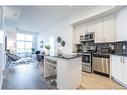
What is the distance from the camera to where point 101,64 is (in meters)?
4.71

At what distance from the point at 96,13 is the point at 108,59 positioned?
1.77 m

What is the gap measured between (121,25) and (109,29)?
0.64 m

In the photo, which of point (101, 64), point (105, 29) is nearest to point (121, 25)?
point (105, 29)

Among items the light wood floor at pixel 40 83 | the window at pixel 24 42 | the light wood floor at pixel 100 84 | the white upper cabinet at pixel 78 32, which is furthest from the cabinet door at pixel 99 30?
the window at pixel 24 42

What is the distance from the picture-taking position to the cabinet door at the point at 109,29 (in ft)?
15.1

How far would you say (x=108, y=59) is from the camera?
443cm

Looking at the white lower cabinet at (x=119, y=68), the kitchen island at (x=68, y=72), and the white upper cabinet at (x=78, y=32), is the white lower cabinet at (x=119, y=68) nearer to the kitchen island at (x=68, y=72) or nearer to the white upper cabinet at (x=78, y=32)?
the kitchen island at (x=68, y=72)

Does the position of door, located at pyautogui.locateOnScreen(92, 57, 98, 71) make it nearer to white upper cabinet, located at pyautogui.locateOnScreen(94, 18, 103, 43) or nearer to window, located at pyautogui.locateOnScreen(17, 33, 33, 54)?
white upper cabinet, located at pyautogui.locateOnScreen(94, 18, 103, 43)

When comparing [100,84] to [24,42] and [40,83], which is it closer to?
[40,83]

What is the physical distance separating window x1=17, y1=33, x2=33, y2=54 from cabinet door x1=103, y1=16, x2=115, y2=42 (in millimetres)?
9182

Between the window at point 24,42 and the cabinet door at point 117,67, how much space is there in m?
9.77

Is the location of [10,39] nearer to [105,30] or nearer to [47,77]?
[47,77]

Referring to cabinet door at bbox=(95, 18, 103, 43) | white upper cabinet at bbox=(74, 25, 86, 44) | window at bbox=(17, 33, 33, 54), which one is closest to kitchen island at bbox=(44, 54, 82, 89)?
cabinet door at bbox=(95, 18, 103, 43)
